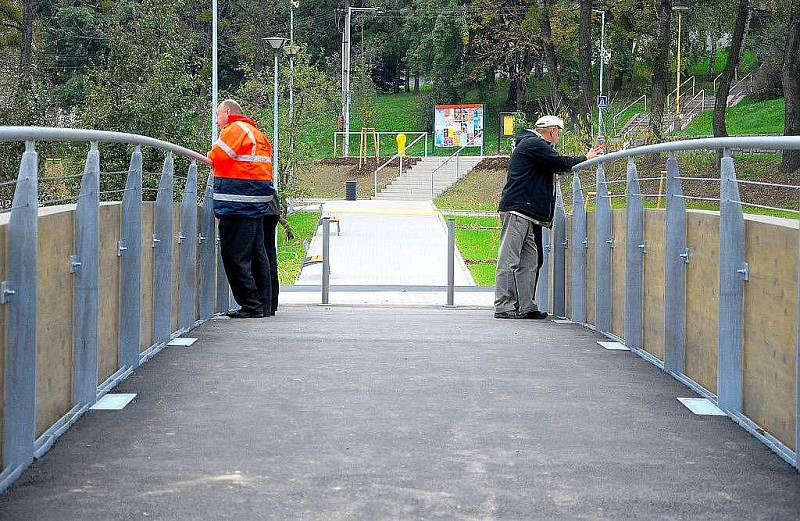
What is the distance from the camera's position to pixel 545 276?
11539 millimetres

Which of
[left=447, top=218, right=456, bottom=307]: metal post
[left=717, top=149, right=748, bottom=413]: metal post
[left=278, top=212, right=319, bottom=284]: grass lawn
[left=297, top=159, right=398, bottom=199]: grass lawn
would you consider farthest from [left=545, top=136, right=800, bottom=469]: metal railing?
[left=297, top=159, right=398, bottom=199]: grass lawn

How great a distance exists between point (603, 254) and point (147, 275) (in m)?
3.27

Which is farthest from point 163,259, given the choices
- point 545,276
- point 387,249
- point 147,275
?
point 387,249

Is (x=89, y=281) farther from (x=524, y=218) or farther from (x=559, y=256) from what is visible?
(x=559, y=256)

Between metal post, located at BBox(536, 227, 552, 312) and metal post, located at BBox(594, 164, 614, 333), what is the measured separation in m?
2.11

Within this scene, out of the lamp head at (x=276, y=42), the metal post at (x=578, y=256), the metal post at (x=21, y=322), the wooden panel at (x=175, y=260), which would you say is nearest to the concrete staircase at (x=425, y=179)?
the lamp head at (x=276, y=42)

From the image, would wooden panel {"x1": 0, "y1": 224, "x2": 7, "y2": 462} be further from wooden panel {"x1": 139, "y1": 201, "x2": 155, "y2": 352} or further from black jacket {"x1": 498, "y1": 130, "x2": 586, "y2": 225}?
black jacket {"x1": 498, "y1": 130, "x2": 586, "y2": 225}

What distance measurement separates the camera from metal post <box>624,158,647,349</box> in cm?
787

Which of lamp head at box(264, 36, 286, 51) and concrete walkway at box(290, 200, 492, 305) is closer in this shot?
concrete walkway at box(290, 200, 492, 305)

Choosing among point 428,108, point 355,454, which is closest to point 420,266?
point 355,454

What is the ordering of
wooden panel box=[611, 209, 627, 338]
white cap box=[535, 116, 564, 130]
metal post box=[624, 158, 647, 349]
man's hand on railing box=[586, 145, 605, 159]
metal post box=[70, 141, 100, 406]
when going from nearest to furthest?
metal post box=[70, 141, 100, 406] < metal post box=[624, 158, 647, 349] < wooden panel box=[611, 209, 627, 338] < man's hand on railing box=[586, 145, 605, 159] < white cap box=[535, 116, 564, 130]

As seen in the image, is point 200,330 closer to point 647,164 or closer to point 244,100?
point 647,164

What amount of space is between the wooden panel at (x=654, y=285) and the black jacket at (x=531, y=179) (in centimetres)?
287

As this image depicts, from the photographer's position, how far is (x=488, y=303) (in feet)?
61.9
